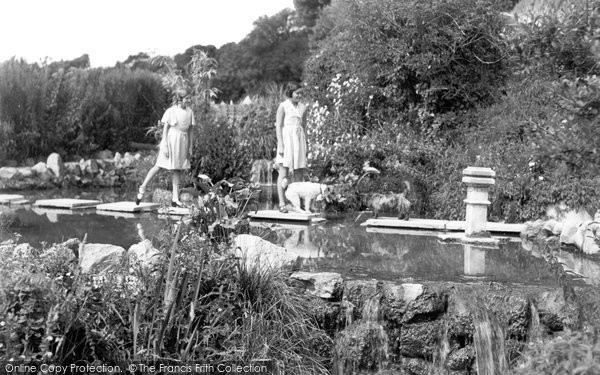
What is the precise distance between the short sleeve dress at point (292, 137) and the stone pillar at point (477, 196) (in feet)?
9.08

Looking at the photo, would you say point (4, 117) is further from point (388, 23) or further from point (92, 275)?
→ point (92, 275)

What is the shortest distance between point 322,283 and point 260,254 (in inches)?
25.4

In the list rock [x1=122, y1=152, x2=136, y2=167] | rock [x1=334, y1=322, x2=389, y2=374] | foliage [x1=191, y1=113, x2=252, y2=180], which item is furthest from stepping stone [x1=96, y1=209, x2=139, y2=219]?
rock [x1=122, y1=152, x2=136, y2=167]

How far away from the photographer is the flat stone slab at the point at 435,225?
32.0ft

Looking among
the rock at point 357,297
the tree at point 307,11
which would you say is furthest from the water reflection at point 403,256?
the tree at point 307,11

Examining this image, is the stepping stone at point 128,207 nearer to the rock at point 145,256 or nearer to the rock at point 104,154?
the rock at point 145,256

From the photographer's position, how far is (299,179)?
11.2 meters

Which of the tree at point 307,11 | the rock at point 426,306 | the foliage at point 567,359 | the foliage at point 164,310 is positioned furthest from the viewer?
the tree at point 307,11

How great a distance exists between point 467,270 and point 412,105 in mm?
7820

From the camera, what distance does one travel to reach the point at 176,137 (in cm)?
1094

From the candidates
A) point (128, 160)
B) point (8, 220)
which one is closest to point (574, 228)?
point (8, 220)

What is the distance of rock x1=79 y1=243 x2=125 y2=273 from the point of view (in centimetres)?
613

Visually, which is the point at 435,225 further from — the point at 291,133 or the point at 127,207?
the point at 127,207

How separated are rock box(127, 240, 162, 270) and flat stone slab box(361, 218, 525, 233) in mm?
4240
